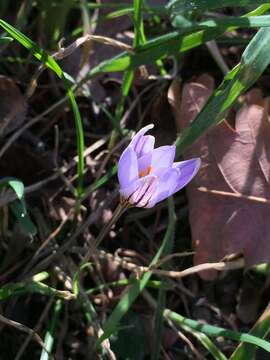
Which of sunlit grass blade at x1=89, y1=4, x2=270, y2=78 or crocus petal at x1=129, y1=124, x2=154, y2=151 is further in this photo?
sunlit grass blade at x1=89, y1=4, x2=270, y2=78

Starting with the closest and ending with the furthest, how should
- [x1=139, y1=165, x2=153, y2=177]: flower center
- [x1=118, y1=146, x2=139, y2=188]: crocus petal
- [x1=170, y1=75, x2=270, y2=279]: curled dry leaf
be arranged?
[x1=118, y1=146, x2=139, y2=188]: crocus petal → [x1=139, y1=165, x2=153, y2=177]: flower center → [x1=170, y1=75, x2=270, y2=279]: curled dry leaf

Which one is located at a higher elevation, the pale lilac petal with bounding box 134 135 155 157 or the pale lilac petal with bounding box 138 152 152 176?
the pale lilac petal with bounding box 134 135 155 157

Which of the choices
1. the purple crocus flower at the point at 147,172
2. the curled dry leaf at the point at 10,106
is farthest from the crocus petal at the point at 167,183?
the curled dry leaf at the point at 10,106

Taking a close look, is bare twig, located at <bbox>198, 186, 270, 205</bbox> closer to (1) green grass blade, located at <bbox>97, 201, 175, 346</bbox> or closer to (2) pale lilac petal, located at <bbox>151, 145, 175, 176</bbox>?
(1) green grass blade, located at <bbox>97, 201, 175, 346</bbox>

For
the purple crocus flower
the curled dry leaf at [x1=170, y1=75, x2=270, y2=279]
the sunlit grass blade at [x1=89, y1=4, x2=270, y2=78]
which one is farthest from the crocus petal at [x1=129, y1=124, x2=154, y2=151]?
the curled dry leaf at [x1=170, y1=75, x2=270, y2=279]

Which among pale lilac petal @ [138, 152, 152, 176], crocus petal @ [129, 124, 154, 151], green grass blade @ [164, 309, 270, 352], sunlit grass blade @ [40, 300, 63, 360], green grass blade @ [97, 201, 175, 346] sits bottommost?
green grass blade @ [164, 309, 270, 352]

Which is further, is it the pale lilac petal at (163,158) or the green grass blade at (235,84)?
the green grass blade at (235,84)

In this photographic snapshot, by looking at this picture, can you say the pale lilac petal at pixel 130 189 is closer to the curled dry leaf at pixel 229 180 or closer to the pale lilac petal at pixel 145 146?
the pale lilac petal at pixel 145 146
